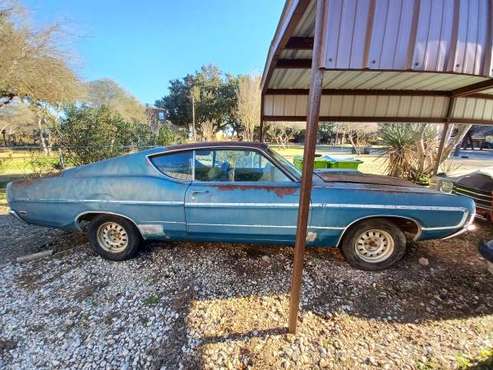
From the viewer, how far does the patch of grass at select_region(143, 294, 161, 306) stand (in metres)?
2.41

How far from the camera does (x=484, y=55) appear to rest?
1.70 meters

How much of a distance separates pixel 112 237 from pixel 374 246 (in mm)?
3310

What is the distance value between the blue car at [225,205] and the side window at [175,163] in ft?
0.04

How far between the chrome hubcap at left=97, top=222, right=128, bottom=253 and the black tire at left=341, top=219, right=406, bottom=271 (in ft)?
9.11

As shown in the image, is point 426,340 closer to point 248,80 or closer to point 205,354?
point 205,354

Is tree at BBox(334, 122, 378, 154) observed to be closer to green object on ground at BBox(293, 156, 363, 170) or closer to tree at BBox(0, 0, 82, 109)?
green object on ground at BBox(293, 156, 363, 170)

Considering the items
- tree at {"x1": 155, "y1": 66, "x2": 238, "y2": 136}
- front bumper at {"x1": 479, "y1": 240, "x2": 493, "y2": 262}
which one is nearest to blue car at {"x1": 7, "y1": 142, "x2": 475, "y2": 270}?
front bumper at {"x1": 479, "y1": 240, "x2": 493, "y2": 262}

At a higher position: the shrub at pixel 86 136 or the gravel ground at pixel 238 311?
the shrub at pixel 86 136

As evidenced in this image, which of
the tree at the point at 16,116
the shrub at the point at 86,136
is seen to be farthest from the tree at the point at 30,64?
the tree at the point at 16,116

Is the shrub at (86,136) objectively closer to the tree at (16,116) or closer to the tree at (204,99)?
the tree at (16,116)

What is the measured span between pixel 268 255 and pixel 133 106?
34855 millimetres

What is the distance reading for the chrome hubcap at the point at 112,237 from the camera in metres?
3.05

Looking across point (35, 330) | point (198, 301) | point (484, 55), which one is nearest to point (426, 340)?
point (198, 301)

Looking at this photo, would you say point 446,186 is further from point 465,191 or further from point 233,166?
point 233,166
